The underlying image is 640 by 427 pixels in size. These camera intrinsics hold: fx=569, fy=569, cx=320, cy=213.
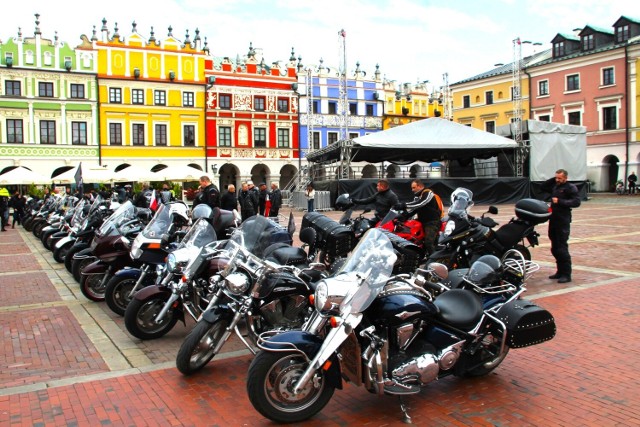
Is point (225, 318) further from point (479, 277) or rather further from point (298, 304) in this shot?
point (479, 277)

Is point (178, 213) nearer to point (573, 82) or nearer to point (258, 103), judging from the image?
point (258, 103)

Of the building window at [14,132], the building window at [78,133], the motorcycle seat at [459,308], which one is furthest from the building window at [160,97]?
the motorcycle seat at [459,308]

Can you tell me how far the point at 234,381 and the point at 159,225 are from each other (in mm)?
2951

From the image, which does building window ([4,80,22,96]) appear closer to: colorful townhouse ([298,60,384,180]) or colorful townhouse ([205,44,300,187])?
colorful townhouse ([205,44,300,187])

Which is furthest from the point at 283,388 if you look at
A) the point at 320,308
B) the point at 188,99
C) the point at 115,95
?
the point at 188,99

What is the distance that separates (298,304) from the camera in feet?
17.5

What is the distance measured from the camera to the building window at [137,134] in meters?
44.8

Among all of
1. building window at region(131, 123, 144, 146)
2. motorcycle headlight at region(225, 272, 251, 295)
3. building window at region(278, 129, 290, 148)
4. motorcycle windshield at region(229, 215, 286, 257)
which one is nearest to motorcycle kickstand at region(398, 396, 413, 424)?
motorcycle headlight at region(225, 272, 251, 295)

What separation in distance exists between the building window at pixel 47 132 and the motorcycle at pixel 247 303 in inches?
1634

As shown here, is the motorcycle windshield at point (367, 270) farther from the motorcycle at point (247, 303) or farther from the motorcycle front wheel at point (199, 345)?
the motorcycle front wheel at point (199, 345)

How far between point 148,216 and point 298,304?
528 centimetres

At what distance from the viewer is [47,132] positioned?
138ft

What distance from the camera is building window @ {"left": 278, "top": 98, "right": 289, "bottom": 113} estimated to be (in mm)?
50469

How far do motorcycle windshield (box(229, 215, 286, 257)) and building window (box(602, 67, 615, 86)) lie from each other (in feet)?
149
